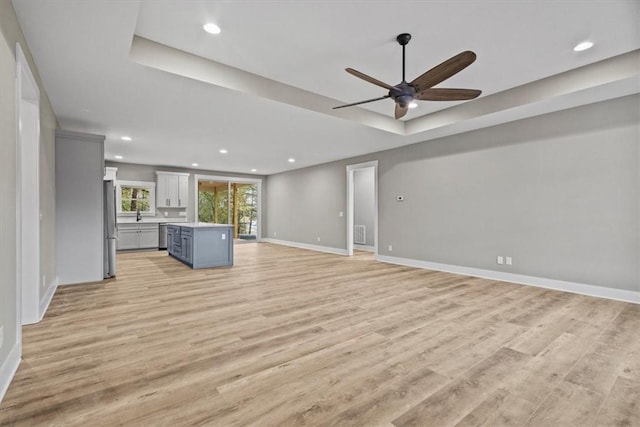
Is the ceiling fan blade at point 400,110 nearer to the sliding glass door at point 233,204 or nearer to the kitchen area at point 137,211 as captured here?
the kitchen area at point 137,211

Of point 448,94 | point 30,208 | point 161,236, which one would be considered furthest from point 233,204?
point 448,94

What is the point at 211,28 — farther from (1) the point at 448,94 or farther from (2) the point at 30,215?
(2) the point at 30,215

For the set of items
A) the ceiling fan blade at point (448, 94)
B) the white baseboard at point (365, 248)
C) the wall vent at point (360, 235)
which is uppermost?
the ceiling fan blade at point (448, 94)

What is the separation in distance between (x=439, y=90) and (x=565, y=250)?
124 inches

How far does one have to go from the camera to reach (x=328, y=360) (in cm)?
222

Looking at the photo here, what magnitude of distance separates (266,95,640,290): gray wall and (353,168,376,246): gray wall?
6.98ft

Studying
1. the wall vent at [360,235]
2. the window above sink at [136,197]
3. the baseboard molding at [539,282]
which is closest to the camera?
the baseboard molding at [539,282]

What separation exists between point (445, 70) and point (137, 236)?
8.77 m

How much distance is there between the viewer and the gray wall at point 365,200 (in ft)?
30.0

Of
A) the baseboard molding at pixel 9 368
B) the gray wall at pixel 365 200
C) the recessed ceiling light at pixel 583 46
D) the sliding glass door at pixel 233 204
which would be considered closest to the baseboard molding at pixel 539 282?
the gray wall at pixel 365 200

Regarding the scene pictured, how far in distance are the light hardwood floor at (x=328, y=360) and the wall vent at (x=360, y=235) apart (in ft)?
16.9

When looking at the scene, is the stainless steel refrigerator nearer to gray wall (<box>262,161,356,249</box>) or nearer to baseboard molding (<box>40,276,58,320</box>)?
baseboard molding (<box>40,276,58,320</box>)

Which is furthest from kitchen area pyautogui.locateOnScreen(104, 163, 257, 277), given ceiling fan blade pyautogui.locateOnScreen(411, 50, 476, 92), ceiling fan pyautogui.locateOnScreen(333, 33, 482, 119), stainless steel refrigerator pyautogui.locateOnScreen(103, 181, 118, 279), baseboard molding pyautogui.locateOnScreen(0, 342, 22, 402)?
ceiling fan blade pyautogui.locateOnScreen(411, 50, 476, 92)

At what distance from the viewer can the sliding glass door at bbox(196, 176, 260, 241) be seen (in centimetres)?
1076
